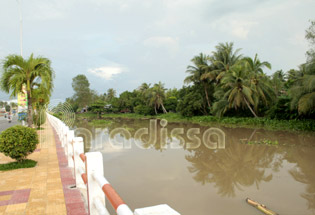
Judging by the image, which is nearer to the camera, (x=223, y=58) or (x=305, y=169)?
(x=305, y=169)

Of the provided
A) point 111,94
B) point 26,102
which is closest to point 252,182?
point 26,102

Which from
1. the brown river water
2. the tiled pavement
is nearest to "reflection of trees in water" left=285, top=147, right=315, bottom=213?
the brown river water

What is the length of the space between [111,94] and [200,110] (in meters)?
36.1

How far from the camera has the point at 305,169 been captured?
7703 mm

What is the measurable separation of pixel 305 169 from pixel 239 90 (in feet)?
42.2

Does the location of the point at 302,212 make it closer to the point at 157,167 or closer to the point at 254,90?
the point at 157,167

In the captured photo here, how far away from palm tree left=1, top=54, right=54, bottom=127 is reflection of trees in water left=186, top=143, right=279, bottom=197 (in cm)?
644

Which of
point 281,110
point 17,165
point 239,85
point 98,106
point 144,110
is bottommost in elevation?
point 17,165

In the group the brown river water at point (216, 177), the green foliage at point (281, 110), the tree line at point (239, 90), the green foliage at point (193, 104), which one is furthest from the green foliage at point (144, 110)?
the brown river water at point (216, 177)

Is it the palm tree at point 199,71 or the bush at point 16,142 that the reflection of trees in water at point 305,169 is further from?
the palm tree at point 199,71

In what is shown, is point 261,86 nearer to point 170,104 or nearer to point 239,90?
point 239,90

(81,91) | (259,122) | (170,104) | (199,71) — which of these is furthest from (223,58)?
(81,91)

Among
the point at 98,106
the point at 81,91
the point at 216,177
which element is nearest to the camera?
the point at 216,177

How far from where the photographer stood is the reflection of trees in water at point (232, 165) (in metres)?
6.60
